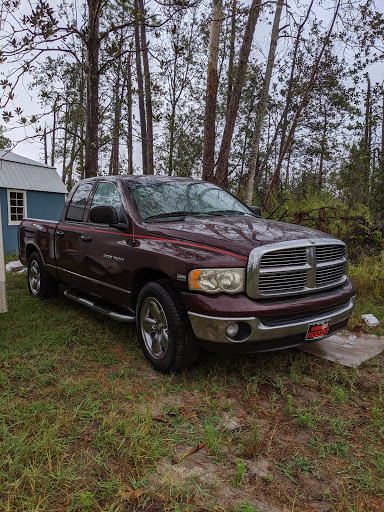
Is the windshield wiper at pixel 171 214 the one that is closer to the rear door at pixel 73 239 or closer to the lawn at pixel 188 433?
the rear door at pixel 73 239

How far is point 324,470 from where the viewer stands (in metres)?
2.20

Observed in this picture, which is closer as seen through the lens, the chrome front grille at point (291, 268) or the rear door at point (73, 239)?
the chrome front grille at point (291, 268)

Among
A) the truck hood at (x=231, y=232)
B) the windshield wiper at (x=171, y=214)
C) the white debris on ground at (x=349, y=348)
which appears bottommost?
the white debris on ground at (x=349, y=348)

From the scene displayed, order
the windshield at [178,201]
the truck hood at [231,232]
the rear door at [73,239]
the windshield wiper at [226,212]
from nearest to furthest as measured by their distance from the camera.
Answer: the truck hood at [231,232], the windshield at [178,201], the windshield wiper at [226,212], the rear door at [73,239]

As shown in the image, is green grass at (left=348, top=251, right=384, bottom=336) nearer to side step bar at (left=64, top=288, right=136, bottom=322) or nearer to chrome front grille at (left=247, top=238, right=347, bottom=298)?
chrome front grille at (left=247, top=238, right=347, bottom=298)

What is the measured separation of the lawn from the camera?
197 centimetres

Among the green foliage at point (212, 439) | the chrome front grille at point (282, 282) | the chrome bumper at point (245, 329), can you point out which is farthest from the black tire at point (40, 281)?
the green foliage at point (212, 439)

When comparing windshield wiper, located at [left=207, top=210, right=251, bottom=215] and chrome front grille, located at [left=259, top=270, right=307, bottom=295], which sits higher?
windshield wiper, located at [left=207, top=210, right=251, bottom=215]

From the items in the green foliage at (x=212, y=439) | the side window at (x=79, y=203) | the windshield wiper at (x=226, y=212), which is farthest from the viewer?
the side window at (x=79, y=203)

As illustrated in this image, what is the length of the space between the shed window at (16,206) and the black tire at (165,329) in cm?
1321

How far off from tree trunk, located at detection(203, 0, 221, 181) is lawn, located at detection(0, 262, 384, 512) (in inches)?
225

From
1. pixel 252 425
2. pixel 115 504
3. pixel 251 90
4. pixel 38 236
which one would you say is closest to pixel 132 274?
pixel 252 425

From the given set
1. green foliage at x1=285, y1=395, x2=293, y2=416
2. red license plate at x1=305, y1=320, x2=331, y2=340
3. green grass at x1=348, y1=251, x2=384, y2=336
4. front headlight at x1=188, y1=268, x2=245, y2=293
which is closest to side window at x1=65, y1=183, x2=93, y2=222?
front headlight at x1=188, y1=268, x2=245, y2=293

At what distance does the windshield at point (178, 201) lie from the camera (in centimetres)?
393
